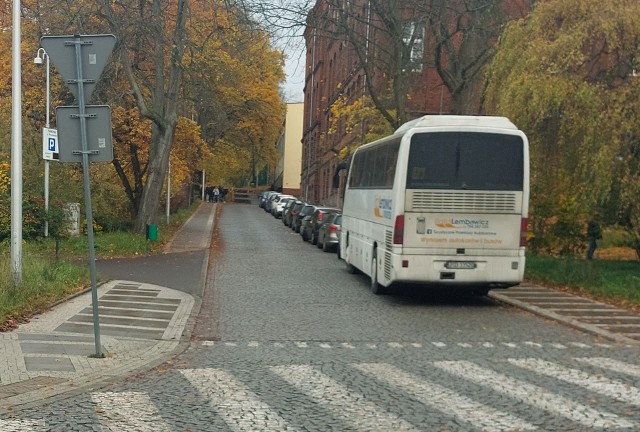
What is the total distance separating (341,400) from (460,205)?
712 cm

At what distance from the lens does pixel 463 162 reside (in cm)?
1330

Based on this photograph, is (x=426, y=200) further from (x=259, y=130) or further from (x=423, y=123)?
(x=259, y=130)

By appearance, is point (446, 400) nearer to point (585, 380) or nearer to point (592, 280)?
point (585, 380)

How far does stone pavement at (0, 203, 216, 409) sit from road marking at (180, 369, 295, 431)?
872mm

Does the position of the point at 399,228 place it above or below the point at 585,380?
above

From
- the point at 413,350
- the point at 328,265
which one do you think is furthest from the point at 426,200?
the point at 328,265

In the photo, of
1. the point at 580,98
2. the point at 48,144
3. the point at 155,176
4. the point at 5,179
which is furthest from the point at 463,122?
the point at 155,176

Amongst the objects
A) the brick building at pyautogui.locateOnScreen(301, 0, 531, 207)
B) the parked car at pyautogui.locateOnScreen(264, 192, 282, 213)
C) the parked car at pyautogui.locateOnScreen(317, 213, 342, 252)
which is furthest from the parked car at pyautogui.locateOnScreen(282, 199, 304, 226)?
the parked car at pyautogui.locateOnScreen(264, 192, 282, 213)

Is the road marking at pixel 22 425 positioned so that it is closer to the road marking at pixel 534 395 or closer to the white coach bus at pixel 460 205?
the road marking at pixel 534 395

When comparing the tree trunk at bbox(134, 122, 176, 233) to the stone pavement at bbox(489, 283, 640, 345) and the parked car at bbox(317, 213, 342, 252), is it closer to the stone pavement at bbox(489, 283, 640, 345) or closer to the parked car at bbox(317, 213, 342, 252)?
the parked car at bbox(317, 213, 342, 252)

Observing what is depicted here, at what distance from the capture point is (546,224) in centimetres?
2170

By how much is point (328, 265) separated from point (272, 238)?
38.4 feet

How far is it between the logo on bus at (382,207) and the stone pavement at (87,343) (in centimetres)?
401

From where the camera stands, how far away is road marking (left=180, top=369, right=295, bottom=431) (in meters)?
6.00
